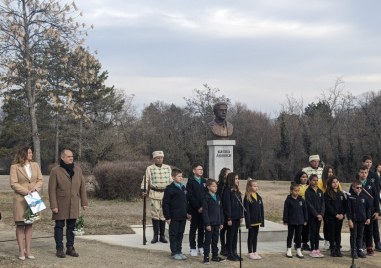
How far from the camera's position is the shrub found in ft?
62.4

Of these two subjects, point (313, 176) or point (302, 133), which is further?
point (302, 133)

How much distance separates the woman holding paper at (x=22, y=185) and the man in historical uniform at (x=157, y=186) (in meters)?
2.65

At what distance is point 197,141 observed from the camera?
1897 inches

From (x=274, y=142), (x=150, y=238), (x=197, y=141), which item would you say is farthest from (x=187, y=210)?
(x=274, y=142)

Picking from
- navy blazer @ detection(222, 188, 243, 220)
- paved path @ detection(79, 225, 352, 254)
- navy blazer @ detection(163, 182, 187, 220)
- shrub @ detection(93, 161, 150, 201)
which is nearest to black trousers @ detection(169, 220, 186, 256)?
navy blazer @ detection(163, 182, 187, 220)

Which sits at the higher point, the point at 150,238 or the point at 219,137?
the point at 219,137

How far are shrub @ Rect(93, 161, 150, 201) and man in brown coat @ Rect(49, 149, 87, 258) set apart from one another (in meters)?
10.8

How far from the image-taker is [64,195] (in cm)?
799

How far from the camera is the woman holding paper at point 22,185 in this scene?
7.66 m

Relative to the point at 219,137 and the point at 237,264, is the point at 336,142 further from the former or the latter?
the point at 237,264

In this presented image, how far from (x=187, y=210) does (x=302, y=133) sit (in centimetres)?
4466

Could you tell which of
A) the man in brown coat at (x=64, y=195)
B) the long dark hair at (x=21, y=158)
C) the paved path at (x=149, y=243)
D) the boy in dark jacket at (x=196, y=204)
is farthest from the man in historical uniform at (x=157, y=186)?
the long dark hair at (x=21, y=158)

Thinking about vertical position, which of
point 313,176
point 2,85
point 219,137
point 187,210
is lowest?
point 187,210

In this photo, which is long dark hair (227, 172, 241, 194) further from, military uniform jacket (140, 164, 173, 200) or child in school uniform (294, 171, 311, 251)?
military uniform jacket (140, 164, 173, 200)
